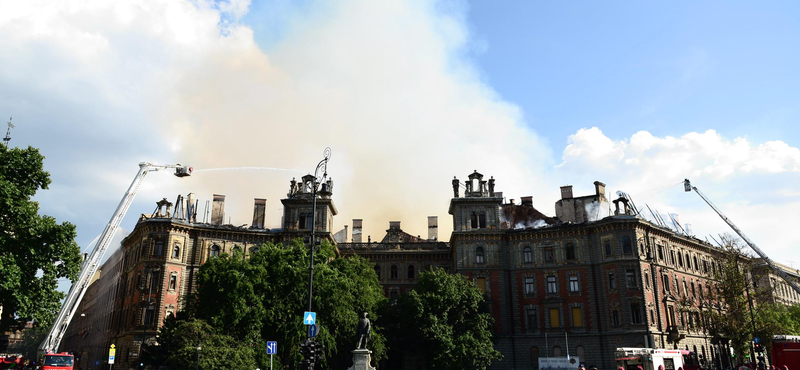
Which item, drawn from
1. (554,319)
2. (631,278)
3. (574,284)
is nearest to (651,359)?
(631,278)

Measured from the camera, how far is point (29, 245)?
35.2 meters

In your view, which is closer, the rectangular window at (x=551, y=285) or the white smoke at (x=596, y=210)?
the rectangular window at (x=551, y=285)

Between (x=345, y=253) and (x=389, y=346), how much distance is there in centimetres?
1815

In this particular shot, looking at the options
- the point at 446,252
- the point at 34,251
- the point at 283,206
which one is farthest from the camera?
the point at 446,252

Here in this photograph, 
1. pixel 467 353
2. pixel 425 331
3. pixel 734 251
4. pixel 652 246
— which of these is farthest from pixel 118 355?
pixel 734 251

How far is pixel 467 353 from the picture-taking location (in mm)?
54688

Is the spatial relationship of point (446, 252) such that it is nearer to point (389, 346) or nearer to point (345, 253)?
point (345, 253)

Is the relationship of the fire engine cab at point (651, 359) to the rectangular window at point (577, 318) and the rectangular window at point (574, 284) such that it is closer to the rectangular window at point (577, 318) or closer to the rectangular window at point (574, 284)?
the rectangular window at point (577, 318)

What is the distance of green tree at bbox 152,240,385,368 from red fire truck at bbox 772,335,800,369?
29331 mm

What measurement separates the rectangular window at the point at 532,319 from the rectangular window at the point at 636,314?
997 cm

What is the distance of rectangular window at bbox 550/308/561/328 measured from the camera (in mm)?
63031

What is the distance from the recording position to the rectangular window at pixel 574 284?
63406 mm

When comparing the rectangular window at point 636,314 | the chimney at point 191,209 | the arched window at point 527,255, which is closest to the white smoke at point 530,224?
the arched window at point 527,255

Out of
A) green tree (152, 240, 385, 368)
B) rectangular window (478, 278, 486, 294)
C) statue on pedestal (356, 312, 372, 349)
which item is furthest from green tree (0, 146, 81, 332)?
rectangular window (478, 278, 486, 294)
